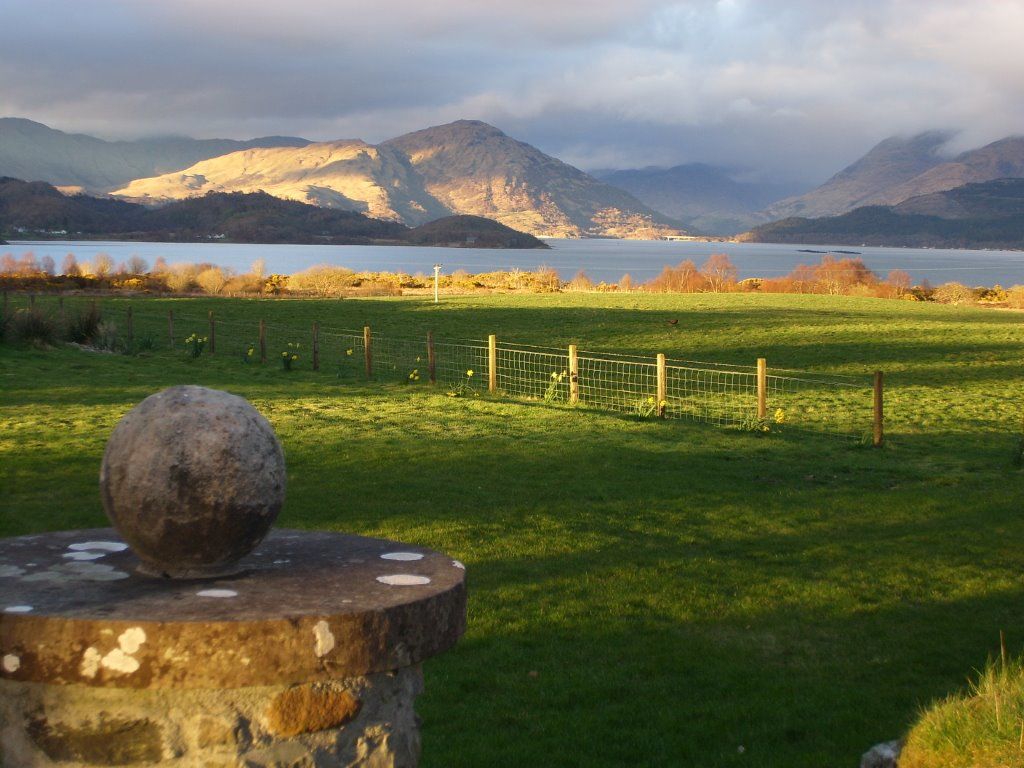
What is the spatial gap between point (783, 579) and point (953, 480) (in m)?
6.26

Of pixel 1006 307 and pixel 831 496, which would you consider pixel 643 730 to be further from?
pixel 1006 307

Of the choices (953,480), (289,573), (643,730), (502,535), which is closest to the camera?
(289,573)

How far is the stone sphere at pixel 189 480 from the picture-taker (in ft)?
15.5

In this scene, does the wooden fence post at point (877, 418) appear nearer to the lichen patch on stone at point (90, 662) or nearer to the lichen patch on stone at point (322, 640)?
the lichen patch on stone at point (322, 640)

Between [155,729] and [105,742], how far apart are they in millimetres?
206

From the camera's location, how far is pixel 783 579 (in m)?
9.21

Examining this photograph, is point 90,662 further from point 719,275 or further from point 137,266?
point 719,275

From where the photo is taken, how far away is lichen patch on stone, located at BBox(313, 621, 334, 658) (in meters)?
4.27

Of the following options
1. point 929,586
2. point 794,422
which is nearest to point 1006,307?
point 794,422

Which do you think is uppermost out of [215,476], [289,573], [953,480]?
[215,476]

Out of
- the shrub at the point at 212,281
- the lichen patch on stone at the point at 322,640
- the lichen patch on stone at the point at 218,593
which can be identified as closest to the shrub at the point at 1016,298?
the shrub at the point at 212,281

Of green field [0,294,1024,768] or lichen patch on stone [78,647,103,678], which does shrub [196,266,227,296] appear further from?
lichen patch on stone [78,647,103,678]

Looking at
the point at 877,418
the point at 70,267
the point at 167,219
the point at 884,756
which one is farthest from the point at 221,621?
the point at 167,219

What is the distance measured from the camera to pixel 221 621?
4191mm
